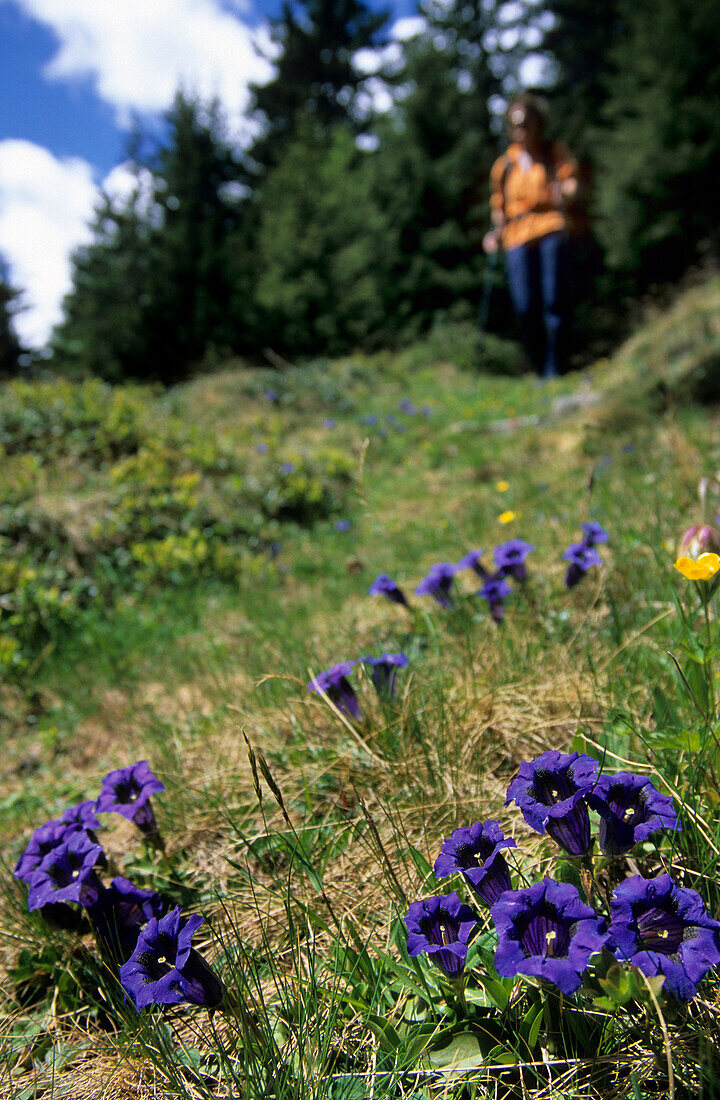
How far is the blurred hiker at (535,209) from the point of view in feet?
27.3

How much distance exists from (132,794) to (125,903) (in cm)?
24

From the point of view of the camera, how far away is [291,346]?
54.5 feet

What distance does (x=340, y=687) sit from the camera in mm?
1621

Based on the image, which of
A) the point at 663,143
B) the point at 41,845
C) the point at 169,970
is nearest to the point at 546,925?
the point at 169,970

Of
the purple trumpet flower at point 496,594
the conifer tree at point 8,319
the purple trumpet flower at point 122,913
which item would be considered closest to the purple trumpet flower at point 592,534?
the purple trumpet flower at point 496,594

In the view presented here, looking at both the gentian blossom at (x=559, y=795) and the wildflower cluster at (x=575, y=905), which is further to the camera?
the gentian blossom at (x=559, y=795)

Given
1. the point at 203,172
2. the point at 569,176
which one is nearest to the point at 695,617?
the point at 569,176

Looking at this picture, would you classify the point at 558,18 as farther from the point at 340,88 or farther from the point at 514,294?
the point at 514,294

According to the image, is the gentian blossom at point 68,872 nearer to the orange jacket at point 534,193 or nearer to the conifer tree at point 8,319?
the orange jacket at point 534,193

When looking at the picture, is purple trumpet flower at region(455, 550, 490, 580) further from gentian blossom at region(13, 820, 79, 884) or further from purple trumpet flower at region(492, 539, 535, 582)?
gentian blossom at region(13, 820, 79, 884)

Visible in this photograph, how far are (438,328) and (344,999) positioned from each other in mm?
14854

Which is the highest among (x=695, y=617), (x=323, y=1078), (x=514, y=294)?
(x=514, y=294)

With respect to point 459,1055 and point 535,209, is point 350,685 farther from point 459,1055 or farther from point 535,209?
point 535,209

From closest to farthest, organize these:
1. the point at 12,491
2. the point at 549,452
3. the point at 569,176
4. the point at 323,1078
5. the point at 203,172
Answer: the point at 323,1078 < the point at 12,491 < the point at 549,452 < the point at 569,176 < the point at 203,172
